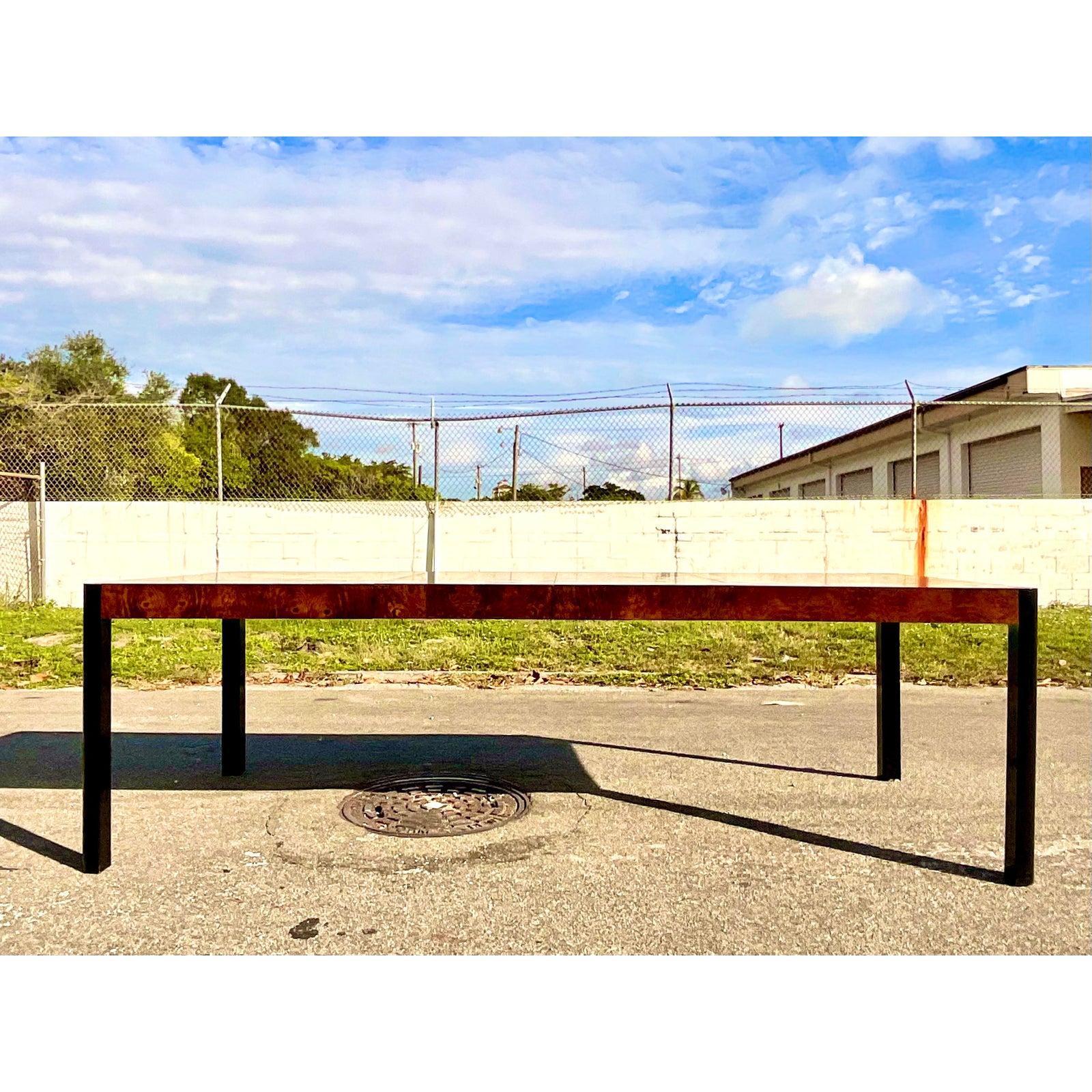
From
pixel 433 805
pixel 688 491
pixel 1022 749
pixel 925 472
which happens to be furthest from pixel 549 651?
pixel 925 472

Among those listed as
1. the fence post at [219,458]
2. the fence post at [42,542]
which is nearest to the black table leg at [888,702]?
the fence post at [219,458]

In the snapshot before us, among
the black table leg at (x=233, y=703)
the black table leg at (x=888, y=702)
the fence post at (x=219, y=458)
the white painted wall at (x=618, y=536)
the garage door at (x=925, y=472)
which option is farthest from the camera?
the garage door at (x=925, y=472)

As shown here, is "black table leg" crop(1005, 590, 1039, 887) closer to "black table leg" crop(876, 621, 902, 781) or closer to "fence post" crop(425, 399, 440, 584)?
"black table leg" crop(876, 621, 902, 781)

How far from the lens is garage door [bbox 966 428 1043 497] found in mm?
13711

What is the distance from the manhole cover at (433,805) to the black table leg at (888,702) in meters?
1.55

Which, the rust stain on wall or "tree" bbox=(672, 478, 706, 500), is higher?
"tree" bbox=(672, 478, 706, 500)

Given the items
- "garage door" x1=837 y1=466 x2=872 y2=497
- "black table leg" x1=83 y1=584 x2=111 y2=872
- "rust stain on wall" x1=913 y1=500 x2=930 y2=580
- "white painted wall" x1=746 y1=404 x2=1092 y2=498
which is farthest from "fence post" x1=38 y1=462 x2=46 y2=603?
"garage door" x1=837 y1=466 x2=872 y2=497

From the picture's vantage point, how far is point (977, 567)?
1009 centimetres

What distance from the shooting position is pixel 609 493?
10109 mm

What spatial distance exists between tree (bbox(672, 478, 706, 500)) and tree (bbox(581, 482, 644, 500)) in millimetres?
391

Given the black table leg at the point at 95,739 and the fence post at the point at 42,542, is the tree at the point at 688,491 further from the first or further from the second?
the black table leg at the point at 95,739

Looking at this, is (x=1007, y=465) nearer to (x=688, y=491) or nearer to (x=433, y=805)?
(x=688, y=491)

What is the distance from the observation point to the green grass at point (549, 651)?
21.7 ft

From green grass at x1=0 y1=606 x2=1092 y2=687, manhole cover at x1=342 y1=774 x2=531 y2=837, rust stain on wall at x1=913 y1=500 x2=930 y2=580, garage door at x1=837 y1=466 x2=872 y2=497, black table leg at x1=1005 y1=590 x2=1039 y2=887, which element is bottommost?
manhole cover at x1=342 y1=774 x2=531 y2=837
